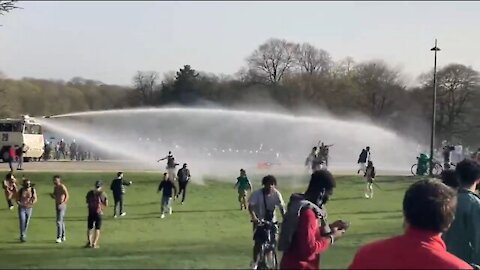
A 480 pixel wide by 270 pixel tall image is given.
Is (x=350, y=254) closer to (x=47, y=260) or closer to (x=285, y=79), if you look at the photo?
(x=47, y=260)

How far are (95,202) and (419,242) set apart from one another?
14589 millimetres

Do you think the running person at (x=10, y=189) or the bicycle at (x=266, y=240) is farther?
the running person at (x=10, y=189)

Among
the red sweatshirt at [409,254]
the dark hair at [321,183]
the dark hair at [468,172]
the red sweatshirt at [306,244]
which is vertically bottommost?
the red sweatshirt at [306,244]

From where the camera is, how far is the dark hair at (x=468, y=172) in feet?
21.5

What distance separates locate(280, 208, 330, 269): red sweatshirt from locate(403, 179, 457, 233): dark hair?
237 cm

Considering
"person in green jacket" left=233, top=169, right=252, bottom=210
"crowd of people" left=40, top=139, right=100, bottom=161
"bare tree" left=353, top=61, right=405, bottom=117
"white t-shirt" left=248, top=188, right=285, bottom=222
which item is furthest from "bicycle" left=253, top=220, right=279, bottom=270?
"bare tree" left=353, top=61, right=405, bottom=117

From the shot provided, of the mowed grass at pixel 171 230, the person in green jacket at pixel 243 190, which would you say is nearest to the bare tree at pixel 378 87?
the mowed grass at pixel 171 230

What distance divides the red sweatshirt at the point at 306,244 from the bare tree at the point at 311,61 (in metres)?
72.2

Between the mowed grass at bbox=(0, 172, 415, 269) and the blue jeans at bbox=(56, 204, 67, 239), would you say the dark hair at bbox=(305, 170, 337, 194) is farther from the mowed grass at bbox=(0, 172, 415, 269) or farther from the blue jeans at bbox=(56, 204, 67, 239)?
the blue jeans at bbox=(56, 204, 67, 239)

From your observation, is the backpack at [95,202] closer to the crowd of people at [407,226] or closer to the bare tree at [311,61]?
the crowd of people at [407,226]

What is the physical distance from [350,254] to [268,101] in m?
57.8

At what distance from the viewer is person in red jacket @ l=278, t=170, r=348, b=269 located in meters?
6.10

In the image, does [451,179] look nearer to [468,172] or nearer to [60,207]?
[468,172]

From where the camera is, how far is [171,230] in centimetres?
2030
